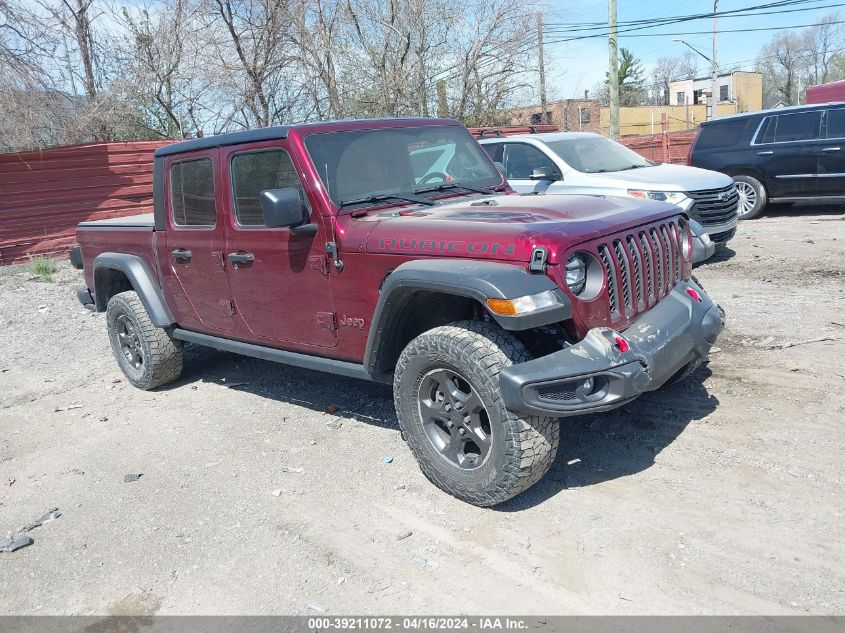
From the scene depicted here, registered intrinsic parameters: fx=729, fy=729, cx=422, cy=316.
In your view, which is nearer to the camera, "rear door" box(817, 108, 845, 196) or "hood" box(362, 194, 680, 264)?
"hood" box(362, 194, 680, 264)

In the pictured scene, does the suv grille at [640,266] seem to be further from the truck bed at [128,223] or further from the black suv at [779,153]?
the black suv at [779,153]

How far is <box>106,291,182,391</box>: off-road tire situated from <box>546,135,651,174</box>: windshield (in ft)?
17.8

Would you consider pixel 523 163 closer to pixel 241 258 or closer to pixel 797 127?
pixel 797 127

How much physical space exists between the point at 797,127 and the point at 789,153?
17.4 inches

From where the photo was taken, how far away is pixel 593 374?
3166 mm

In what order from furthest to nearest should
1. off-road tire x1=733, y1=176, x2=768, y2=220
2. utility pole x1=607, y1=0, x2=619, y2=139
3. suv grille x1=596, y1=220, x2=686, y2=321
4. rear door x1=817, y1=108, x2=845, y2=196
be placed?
1. utility pole x1=607, y1=0, x2=619, y2=139
2. off-road tire x1=733, y1=176, x2=768, y2=220
3. rear door x1=817, y1=108, x2=845, y2=196
4. suv grille x1=596, y1=220, x2=686, y2=321

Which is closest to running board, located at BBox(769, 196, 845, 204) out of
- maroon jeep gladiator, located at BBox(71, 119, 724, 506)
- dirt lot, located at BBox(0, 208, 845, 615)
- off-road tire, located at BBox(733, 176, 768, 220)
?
off-road tire, located at BBox(733, 176, 768, 220)

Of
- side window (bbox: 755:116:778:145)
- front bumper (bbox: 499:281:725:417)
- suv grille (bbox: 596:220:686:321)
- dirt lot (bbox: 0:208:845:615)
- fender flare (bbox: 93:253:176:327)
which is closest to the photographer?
dirt lot (bbox: 0:208:845:615)

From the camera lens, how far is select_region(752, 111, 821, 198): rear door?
11062 mm

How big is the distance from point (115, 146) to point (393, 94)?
25.0 feet

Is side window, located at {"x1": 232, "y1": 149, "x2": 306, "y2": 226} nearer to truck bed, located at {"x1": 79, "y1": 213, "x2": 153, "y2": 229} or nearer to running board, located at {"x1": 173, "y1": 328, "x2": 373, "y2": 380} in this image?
running board, located at {"x1": 173, "y1": 328, "x2": 373, "y2": 380}

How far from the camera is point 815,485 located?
3.44m

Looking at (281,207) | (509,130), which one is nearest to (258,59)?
(509,130)

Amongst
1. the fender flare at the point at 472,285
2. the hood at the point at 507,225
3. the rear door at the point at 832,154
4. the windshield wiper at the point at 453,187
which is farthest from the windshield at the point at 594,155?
the fender flare at the point at 472,285
